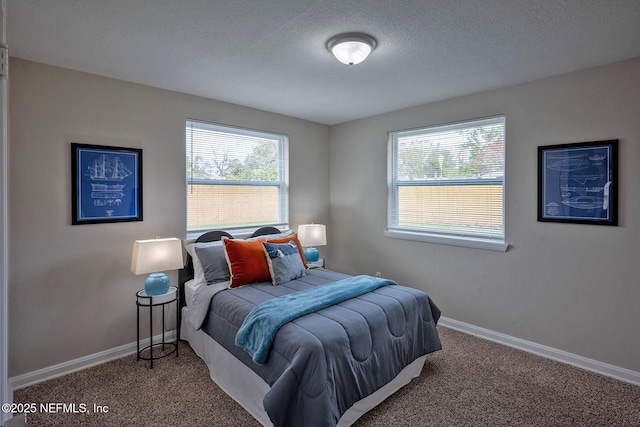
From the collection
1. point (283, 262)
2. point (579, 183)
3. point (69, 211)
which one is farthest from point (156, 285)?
point (579, 183)

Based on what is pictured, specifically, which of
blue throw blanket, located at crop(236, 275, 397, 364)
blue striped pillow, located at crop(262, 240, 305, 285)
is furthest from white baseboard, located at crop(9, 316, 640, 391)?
blue throw blanket, located at crop(236, 275, 397, 364)

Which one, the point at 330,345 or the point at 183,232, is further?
the point at 183,232

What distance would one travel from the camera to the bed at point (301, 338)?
1796mm

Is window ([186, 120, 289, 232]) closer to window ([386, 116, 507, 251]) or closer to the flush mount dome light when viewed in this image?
window ([386, 116, 507, 251])

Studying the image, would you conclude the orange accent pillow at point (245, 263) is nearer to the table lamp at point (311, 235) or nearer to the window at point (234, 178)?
the window at point (234, 178)

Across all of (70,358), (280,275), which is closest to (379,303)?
(280,275)

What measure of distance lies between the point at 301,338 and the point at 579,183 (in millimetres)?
2630

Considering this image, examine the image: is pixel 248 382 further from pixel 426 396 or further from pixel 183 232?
pixel 183 232

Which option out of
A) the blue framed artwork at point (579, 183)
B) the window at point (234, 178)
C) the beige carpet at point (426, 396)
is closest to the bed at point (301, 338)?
the beige carpet at point (426, 396)

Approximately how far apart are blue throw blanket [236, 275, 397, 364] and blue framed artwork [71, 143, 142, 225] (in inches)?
63.9

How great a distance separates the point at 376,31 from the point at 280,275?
6.86ft

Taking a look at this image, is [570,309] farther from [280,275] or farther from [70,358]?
[70,358]

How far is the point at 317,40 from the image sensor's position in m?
2.25

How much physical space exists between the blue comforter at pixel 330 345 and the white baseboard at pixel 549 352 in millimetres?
998
